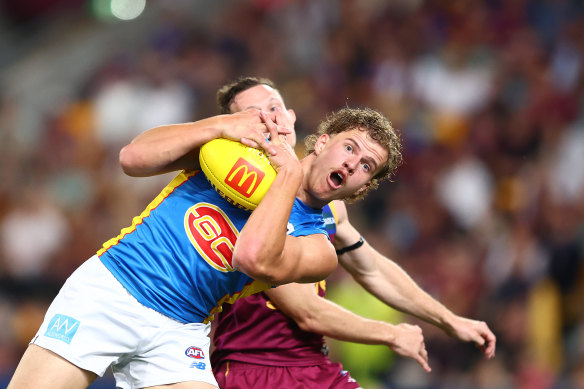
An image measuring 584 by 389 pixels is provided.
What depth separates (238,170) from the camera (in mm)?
2910

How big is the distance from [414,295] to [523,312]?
107 inches

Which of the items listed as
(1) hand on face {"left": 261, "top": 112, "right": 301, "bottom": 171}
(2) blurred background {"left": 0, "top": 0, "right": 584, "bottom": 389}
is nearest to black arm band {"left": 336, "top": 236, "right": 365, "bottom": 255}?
(1) hand on face {"left": 261, "top": 112, "right": 301, "bottom": 171}

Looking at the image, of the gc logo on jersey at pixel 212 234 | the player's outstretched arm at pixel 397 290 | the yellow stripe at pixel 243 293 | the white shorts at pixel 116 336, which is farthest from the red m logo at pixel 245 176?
the player's outstretched arm at pixel 397 290

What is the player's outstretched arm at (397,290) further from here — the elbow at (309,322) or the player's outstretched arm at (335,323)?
the elbow at (309,322)

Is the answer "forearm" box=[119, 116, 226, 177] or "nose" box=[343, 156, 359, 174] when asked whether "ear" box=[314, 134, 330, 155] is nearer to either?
"nose" box=[343, 156, 359, 174]

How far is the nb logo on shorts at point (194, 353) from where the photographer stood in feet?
10.5

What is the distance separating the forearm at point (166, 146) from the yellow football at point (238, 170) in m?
0.06

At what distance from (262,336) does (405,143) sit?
4.69 metres

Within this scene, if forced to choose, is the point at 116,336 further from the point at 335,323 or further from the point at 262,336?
the point at 335,323

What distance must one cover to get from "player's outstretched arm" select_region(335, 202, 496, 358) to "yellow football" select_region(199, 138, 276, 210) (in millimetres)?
1122

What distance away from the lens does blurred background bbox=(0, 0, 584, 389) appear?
21.7 ft

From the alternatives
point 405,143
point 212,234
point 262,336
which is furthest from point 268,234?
point 405,143

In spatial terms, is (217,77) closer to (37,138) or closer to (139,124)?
(139,124)

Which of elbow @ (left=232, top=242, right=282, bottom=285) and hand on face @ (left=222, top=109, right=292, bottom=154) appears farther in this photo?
hand on face @ (left=222, top=109, right=292, bottom=154)
